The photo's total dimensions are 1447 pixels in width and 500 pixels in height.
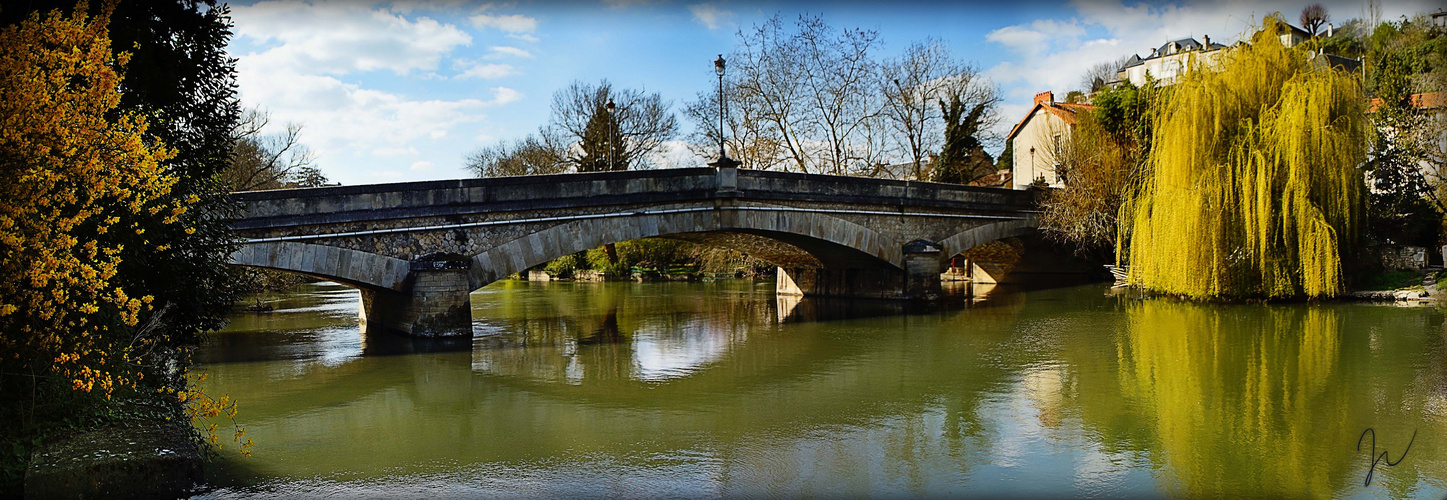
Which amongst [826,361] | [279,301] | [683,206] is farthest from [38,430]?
[279,301]

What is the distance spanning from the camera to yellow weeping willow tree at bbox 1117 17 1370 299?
576 inches

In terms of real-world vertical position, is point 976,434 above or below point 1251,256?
below

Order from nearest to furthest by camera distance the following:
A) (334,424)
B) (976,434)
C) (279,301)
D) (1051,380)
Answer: (976,434) → (334,424) → (1051,380) → (279,301)

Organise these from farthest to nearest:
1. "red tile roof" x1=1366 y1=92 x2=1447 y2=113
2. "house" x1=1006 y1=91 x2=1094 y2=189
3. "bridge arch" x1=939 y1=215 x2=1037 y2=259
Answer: "house" x1=1006 y1=91 x2=1094 y2=189 → "bridge arch" x1=939 y1=215 x2=1037 y2=259 → "red tile roof" x1=1366 y1=92 x2=1447 y2=113

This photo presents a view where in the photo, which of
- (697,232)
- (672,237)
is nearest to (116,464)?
(697,232)

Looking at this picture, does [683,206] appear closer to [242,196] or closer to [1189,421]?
[242,196]

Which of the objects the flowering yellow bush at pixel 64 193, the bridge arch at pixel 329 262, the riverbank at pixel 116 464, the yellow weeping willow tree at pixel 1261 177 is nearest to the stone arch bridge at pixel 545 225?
the bridge arch at pixel 329 262

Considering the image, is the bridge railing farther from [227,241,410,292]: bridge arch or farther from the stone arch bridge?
[227,241,410,292]: bridge arch

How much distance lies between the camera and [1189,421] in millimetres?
7148

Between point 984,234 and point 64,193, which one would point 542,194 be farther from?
point 984,234

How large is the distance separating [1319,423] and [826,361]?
5210mm

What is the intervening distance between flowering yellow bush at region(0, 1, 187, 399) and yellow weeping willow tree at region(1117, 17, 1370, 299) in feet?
48.4

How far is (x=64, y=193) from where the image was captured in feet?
14.5
